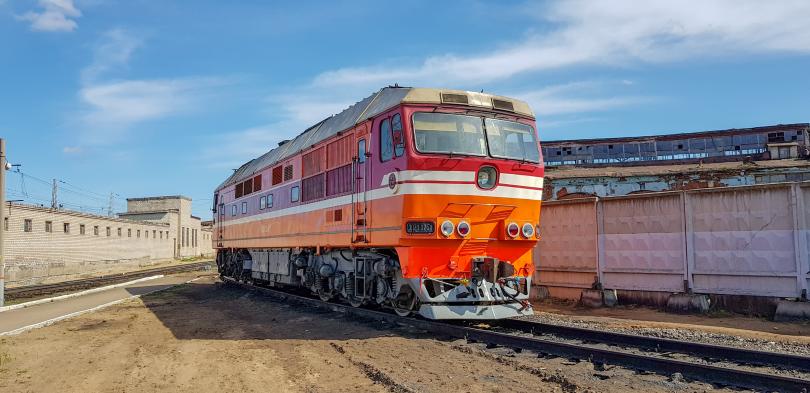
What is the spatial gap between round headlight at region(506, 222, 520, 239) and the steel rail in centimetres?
151

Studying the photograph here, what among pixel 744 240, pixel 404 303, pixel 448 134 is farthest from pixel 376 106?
pixel 744 240

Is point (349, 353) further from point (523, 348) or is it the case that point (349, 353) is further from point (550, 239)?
point (550, 239)

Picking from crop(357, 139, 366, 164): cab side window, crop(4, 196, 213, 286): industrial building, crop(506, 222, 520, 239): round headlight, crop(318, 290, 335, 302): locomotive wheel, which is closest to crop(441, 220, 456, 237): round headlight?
crop(506, 222, 520, 239): round headlight

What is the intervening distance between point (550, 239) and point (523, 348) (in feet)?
22.9

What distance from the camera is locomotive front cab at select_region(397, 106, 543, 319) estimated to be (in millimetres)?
9250

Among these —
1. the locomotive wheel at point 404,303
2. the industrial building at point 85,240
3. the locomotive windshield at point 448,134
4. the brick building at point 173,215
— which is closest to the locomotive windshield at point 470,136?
the locomotive windshield at point 448,134

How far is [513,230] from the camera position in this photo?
9.95 meters

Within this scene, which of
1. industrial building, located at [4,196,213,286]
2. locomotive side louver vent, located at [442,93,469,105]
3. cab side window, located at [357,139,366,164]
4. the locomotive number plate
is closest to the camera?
the locomotive number plate

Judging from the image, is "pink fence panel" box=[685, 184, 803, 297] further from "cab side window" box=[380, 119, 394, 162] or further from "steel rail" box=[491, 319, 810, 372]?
"cab side window" box=[380, 119, 394, 162]

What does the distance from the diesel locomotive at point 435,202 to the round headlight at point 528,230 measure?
0.06 ft

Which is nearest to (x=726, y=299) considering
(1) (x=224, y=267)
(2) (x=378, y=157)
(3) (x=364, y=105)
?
(2) (x=378, y=157)

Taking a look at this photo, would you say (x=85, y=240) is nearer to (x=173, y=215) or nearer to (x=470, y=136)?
(x=173, y=215)

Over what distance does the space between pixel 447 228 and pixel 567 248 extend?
5.98 meters

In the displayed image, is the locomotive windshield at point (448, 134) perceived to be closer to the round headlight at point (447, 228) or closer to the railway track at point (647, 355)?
the round headlight at point (447, 228)
